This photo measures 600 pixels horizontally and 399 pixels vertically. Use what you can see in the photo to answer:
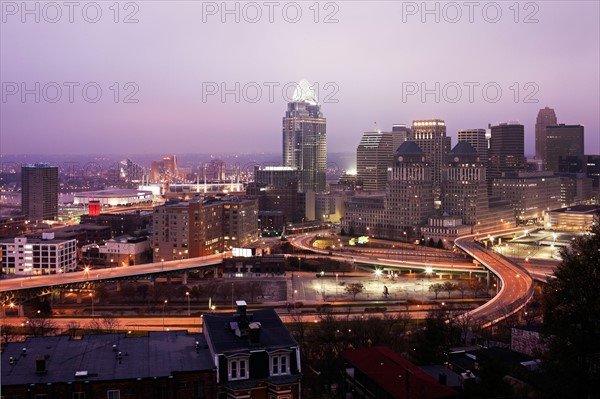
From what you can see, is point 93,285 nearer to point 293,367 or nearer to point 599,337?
point 293,367

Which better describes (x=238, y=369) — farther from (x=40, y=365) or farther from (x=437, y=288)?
(x=437, y=288)

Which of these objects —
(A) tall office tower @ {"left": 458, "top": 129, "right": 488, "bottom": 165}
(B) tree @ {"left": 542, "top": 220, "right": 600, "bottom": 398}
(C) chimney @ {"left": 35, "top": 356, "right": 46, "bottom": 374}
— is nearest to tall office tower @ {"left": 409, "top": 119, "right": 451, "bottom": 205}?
(A) tall office tower @ {"left": 458, "top": 129, "right": 488, "bottom": 165}

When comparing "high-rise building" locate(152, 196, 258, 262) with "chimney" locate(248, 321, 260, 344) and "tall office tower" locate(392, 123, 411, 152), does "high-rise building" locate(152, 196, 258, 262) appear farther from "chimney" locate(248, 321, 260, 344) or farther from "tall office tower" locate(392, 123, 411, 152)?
"tall office tower" locate(392, 123, 411, 152)

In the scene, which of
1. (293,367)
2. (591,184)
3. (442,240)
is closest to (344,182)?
(591,184)

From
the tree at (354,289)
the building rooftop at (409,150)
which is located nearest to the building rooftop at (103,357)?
the tree at (354,289)

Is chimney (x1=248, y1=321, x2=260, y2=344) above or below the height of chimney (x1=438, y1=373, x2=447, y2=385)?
above

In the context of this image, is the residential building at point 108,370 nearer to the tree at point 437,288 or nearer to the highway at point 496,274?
the highway at point 496,274

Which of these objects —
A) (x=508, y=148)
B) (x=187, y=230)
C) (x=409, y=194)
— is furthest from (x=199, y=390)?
(x=508, y=148)
